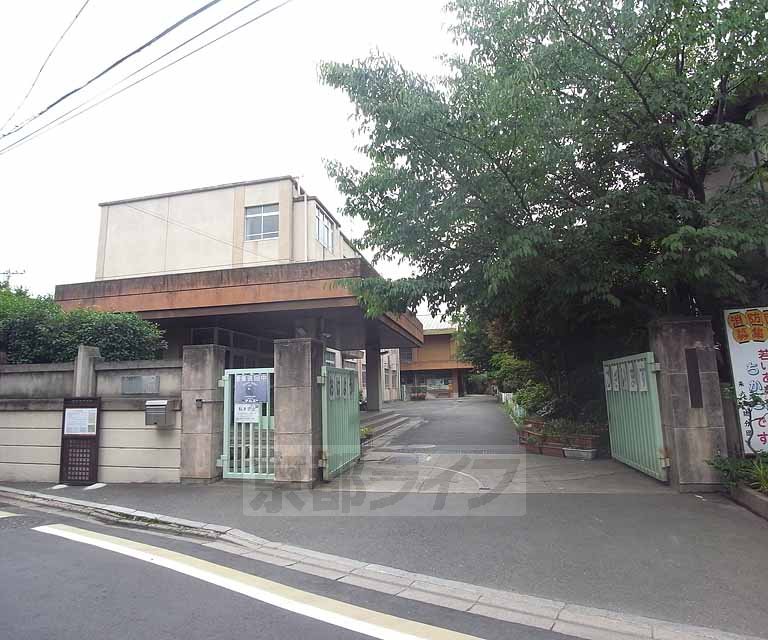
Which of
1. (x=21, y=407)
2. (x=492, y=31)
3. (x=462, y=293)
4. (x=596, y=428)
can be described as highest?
(x=492, y=31)

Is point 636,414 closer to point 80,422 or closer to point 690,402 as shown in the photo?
point 690,402

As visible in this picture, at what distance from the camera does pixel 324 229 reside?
30.5 meters

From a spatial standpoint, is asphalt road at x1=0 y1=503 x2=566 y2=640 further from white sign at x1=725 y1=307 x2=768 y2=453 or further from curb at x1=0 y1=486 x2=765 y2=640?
white sign at x1=725 y1=307 x2=768 y2=453

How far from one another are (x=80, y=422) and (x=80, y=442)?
1.17 ft

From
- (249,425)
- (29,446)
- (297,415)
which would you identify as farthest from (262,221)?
(297,415)

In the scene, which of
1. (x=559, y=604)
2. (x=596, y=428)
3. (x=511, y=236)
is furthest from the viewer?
(x=596, y=428)

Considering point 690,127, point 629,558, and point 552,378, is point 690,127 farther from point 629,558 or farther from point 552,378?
point 552,378

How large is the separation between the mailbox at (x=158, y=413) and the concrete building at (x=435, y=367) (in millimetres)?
46349

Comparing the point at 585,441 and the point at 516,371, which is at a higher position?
the point at 516,371

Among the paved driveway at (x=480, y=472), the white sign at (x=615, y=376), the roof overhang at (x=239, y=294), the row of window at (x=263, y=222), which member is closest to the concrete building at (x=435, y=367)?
the row of window at (x=263, y=222)

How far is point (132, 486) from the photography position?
905 cm

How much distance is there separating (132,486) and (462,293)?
21.4 ft

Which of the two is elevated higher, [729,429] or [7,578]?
[729,429]

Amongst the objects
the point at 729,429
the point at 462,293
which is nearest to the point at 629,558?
the point at 729,429
